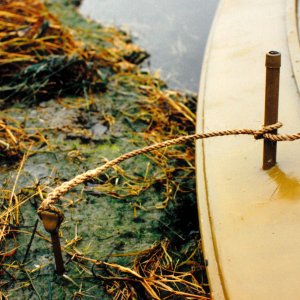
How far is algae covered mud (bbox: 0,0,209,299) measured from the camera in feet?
5.69

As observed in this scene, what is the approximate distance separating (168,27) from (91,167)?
317 centimetres

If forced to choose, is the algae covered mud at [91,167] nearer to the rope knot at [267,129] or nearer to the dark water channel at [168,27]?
the dark water channel at [168,27]

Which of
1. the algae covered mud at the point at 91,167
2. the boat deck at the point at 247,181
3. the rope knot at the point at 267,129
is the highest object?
the rope knot at the point at 267,129

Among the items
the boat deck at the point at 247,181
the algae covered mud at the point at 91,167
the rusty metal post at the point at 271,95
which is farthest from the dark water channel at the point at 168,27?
the rusty metal post at the point at 271,95

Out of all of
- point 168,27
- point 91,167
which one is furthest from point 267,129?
point 168,27

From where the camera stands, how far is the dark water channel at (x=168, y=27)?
Answer: 411cm

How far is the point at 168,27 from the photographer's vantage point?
506 cm

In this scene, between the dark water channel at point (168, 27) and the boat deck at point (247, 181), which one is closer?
the boat deck at point (247, 181)

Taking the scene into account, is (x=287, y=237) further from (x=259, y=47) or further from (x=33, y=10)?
(x=33, y=10)

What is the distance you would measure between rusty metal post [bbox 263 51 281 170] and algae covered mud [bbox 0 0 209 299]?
1.91ft

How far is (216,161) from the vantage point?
1.81 meters

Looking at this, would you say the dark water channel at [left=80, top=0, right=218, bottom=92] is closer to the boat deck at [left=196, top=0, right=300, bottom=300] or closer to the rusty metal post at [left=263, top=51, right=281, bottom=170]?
the boat deck at [left=196, top=0, right=300, bottom=300]

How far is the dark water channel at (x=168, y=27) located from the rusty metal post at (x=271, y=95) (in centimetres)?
219

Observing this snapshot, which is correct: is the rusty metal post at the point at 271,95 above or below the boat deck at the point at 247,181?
above
